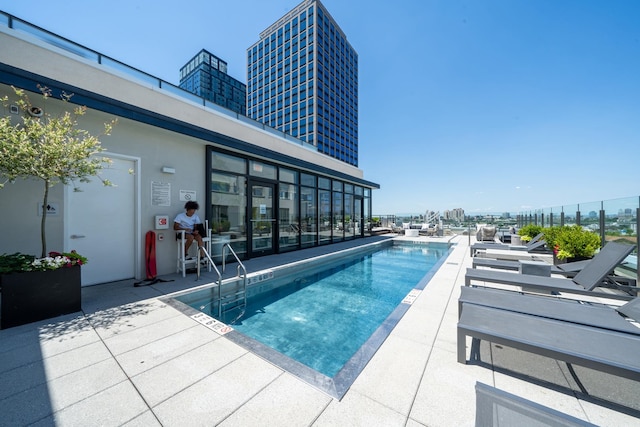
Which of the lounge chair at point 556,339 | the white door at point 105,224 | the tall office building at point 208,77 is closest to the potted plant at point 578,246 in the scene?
the lounge chair at point 556,339

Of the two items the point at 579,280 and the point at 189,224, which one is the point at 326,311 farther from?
the point at 579,280

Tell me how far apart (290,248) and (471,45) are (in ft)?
34.1

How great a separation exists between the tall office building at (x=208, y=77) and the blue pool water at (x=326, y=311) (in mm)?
34949

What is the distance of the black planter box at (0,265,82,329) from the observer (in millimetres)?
2494

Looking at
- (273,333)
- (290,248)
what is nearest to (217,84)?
(290,248)

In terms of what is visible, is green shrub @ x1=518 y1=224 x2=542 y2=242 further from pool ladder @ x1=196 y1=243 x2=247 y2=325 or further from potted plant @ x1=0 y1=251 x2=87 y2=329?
potted plant @ x1=0 y1=251 x2=87 y2=329

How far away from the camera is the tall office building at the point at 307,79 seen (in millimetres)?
42625

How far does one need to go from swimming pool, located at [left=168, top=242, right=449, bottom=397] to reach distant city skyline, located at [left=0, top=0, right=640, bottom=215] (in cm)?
521

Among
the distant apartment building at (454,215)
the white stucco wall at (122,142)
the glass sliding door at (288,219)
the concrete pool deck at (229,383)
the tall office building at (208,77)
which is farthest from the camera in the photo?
the tall office building at (208,77)

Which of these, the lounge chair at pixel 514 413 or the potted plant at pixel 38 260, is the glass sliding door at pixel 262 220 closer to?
the potted plant at pixel 38 260

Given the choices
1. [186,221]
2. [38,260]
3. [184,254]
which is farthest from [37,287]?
[186,221]

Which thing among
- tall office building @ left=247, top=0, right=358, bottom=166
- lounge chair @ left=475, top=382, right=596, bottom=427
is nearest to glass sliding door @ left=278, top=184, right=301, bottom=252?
lounge chair @ left=475, top=382, right=596, bottom=427

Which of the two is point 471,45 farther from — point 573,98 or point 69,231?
point 69,231

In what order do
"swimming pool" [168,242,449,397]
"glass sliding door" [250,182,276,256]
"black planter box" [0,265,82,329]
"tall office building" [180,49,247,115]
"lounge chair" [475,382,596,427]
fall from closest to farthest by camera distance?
"lounge chair" [475,382,596,427]
"swimming pool" [168,242,449,397]
"black planter box" [0,265,82,329]
"glass sliding door" [250,182,276,256]
"tall office building" [180,49,247,115]
